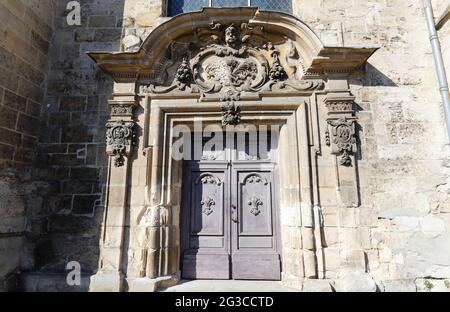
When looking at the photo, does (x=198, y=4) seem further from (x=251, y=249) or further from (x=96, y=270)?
(x=96, y=270)

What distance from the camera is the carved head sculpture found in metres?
4.06

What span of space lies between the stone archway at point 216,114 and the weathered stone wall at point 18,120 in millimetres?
979

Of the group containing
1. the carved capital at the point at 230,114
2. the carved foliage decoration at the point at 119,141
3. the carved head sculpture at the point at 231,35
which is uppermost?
the carved head sculpture at the point at 231,35

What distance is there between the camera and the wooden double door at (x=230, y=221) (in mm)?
3787

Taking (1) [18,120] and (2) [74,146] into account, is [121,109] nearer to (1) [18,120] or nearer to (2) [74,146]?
(2) [74,146]

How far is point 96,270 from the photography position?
360 centimetres

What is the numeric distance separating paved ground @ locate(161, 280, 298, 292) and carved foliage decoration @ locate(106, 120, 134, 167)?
69.5 inches

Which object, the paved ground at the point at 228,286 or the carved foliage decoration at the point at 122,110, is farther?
the carved foliage decoration at the point at 122,110

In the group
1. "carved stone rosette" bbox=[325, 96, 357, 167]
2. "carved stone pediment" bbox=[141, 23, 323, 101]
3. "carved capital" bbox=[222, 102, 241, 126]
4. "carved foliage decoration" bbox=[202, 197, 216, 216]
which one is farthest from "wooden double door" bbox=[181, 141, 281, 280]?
"carved stone pediment" bbox=[141, 23, 323, 101]

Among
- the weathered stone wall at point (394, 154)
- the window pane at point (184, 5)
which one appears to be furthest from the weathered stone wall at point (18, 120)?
the weathered stone wall at point (394, 154)

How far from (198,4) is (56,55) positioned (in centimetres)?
233

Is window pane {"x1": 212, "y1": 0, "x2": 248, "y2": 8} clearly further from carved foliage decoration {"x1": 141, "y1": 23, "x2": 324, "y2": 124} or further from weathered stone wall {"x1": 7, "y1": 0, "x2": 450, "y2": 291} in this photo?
weathered stone wall {"x1": 7, "y1": 0, "x2": 450, "y2": 291}

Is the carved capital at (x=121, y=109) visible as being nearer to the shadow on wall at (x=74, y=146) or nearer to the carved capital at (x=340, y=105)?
the shadow on wall at (x=74, y=146)
